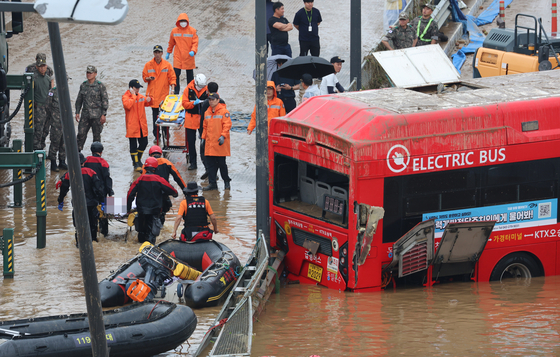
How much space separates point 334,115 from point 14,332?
5.02m

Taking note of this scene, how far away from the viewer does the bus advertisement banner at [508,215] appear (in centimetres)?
1066

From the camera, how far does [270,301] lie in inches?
421

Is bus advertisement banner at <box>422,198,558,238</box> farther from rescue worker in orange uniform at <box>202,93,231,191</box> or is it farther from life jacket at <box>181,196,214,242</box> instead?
rescue worker in orange uniform at <box>202,93,231,191</box>

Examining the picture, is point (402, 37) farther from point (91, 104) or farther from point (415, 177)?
point (415, 177)

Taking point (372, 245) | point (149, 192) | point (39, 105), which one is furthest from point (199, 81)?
point (372, 245)

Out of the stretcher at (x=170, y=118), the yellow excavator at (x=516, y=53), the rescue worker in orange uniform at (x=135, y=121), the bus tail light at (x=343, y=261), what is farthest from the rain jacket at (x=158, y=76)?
the bus tail light at (x=343, y=261)

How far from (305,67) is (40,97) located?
233 inches

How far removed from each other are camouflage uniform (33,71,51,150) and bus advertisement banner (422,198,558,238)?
10.2 m

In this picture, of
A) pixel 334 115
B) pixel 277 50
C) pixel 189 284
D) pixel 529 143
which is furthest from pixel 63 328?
pixel 277 50

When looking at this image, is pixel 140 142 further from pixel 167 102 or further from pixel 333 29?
pixel 333 29

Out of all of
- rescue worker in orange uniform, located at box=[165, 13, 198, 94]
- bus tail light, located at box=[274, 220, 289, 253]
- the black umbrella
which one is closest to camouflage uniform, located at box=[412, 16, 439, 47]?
the black umbrella

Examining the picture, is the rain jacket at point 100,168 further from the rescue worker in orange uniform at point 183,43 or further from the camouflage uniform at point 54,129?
the rescue worker in orange uniform at point 183,43

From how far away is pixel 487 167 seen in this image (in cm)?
1072

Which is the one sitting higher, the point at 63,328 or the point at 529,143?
the point at 529,143
